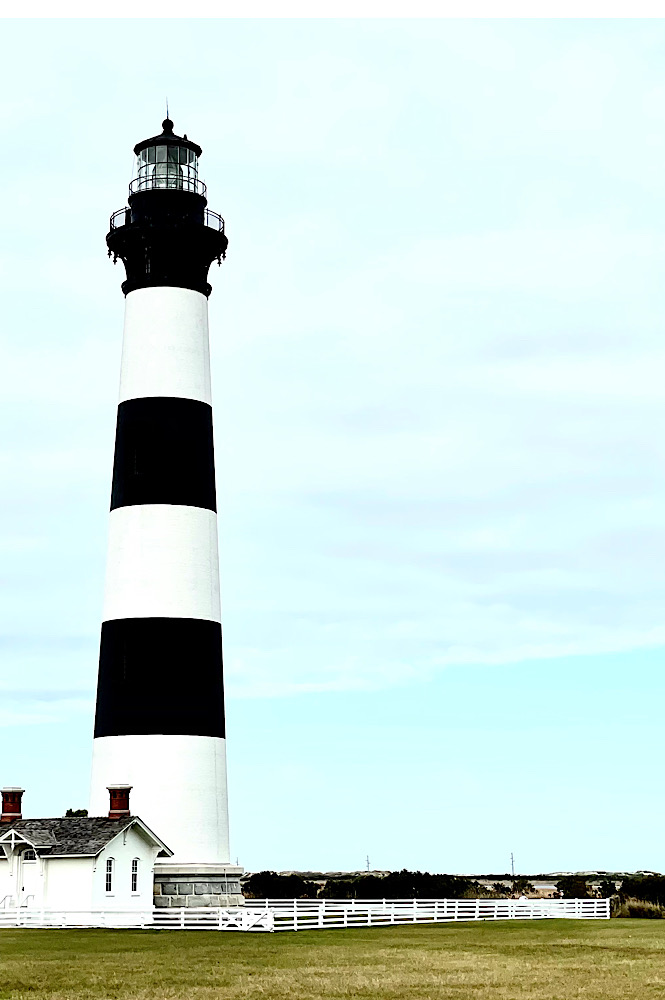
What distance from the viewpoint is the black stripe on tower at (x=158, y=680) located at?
4016 cm

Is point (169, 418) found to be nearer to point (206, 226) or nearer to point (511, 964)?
point (206, 226)

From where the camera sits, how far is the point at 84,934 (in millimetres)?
35875

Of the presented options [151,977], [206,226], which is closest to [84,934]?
[151,977]

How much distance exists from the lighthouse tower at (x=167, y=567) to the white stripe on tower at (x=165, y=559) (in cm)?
4

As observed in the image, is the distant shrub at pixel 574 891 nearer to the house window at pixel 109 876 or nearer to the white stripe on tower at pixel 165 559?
the white stripe on tower at pixel 165 559

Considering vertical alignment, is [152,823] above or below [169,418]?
below

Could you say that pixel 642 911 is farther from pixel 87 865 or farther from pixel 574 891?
pixel 574 891

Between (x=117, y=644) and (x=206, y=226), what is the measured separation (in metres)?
13.9

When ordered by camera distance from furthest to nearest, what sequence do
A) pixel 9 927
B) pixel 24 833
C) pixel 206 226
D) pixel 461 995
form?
pixel 206 226 < pixel 24 833 < pixel 9 927 < pixel 461 995

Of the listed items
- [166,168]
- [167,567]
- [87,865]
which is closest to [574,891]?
[87,865]

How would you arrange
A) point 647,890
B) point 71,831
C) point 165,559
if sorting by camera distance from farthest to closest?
point 647,890 → point 165,559 → point 71,831

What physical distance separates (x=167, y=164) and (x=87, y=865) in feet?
75.0

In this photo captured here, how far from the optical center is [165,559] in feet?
135

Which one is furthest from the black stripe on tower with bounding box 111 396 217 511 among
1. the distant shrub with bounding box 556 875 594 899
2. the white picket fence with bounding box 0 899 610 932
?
the distant shrub with bounding box 556 875 594 899
